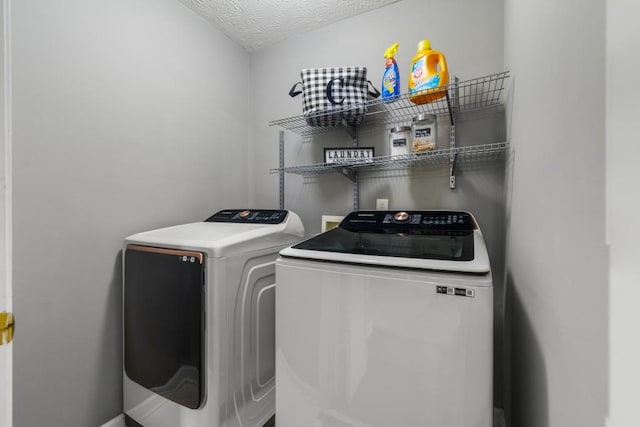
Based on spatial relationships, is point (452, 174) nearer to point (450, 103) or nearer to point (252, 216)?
point (450, 103)

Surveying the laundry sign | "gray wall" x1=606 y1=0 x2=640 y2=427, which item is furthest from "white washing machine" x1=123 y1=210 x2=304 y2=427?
"gray wall" x1=606 y1=0 x2=640 y2=427

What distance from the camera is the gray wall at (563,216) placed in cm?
39

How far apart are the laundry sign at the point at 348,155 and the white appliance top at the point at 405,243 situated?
1.17 ft

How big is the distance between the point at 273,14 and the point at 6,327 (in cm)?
214

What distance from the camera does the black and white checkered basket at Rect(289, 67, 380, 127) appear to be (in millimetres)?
1570

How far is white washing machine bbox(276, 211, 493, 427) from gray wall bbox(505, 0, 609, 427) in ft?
0.49

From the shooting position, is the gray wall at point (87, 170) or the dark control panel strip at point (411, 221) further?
the dark control panel strip at point (411, 221)

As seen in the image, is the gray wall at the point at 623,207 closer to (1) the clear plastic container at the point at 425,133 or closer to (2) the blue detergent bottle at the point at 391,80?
(1) the clear plastic container at the point at 425,133

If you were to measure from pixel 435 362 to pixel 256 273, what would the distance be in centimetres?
91

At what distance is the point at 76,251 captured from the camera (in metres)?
1.30

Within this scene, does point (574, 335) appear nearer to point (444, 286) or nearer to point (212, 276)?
point (444, 286)

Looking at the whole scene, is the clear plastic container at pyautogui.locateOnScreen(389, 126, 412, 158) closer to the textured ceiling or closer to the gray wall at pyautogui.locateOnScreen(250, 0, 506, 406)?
the gray wall at pyautogui.locateOnScreen(250, 0, 506, 406)

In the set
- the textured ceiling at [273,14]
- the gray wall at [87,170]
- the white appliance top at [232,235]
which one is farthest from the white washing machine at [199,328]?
the textured ceiling at [273,14]

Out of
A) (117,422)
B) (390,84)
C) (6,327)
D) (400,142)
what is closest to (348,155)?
(400,142)
